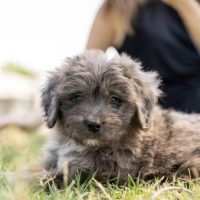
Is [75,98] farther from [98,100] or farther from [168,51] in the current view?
[168,51]

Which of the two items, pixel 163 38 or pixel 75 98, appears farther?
pixel 163 38

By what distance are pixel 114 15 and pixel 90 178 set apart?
303 cm

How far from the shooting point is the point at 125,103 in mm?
4945

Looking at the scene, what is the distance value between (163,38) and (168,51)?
21 centimetres

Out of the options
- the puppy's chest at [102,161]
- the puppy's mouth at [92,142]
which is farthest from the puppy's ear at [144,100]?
the puppy's mouth at [92,142]

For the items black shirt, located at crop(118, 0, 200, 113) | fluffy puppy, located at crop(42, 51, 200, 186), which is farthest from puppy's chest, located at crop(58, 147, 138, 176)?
black shirt, located at crop(118, 0, 200, 113)

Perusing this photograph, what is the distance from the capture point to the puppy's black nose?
4.68 meters

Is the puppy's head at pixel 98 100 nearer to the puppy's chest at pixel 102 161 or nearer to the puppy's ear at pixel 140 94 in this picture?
the puppy's ear at pixel 140 94

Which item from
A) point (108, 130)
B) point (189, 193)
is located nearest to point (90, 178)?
point (108, 130)

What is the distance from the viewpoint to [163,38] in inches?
291

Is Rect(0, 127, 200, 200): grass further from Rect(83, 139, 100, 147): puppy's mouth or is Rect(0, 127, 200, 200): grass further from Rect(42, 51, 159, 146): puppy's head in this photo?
Rect(42, 51, 159, 146): puppy's head

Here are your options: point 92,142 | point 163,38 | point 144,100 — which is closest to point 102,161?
point 92,142

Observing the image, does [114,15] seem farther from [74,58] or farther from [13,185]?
[13,185]

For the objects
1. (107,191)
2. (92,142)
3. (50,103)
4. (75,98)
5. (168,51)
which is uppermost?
(168,51)
